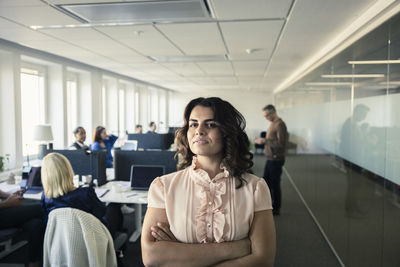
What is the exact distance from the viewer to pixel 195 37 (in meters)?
3.46

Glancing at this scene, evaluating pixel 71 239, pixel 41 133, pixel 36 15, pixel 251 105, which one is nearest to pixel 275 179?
pixel 71 239

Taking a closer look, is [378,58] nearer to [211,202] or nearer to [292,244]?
[211,202]

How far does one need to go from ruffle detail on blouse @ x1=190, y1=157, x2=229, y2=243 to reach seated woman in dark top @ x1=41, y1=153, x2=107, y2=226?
1473mm

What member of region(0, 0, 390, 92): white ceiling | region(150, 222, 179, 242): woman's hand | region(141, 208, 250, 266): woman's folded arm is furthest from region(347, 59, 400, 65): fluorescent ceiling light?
region(150, 222, 179, 242): woman's hand

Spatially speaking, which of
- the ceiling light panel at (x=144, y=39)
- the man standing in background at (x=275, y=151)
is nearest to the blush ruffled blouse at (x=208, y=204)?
the ceiling light panel at (x=144, y=39)

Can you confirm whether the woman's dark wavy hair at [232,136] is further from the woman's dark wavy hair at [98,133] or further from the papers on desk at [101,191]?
the woman's dark wavy hair at [98,133]

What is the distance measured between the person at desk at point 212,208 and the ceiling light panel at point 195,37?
2092mm

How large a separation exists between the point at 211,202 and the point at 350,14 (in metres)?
2.25

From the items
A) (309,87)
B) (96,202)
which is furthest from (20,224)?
(309,87)

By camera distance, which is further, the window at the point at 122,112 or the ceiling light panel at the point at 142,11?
Answer: the window at the point at 122,112

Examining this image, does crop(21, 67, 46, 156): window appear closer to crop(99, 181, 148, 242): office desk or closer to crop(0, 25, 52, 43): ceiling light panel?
crop(0, 25, 52, 43): ceiling light panel

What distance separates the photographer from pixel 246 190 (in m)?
1.06

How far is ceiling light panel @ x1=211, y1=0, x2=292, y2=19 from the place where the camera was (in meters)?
2.30

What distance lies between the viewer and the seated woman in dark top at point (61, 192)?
7.30ft
